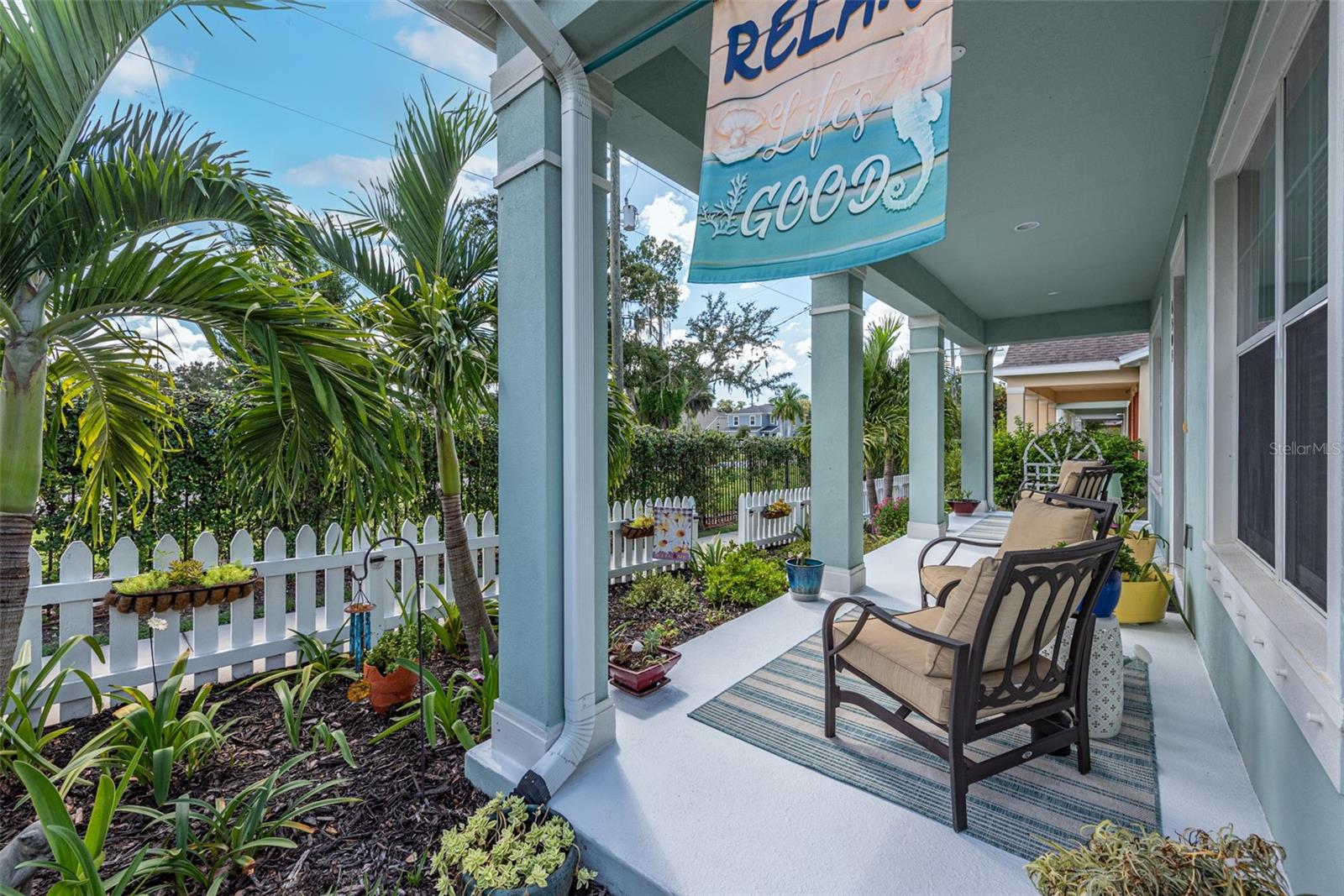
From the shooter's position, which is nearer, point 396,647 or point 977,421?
point 396,647

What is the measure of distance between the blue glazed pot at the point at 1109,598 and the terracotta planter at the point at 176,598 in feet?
13.2

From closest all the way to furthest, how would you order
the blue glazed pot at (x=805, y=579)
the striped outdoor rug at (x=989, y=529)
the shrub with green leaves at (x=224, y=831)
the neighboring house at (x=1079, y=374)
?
the shrub with green leaves at (x=224, y=831) < the blue glazed pot at (x=805, y=579) < the striped outdoor rug at (x=989, y=529) < the neighboring house at (x=1079, y=374)

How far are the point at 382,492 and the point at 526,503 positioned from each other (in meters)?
0.84

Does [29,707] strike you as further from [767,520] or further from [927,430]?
[927,430]

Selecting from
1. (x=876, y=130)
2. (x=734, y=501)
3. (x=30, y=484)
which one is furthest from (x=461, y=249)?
(x=734, y=501)

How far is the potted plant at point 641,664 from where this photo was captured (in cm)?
275

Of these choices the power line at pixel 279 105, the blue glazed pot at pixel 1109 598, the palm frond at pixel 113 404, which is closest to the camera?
the palm frond at pixel 113 404

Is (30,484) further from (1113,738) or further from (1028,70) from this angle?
(1028,70)

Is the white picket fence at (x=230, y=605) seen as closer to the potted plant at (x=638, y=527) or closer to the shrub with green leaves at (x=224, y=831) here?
the shrub with green leaves at (x=224, y=831)

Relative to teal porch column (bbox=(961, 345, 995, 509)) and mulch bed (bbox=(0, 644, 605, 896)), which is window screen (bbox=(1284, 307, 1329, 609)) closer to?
mulch bed (bbox=(0, 644, 605, 896))

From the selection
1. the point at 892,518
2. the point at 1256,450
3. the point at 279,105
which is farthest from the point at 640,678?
the point at 279,105

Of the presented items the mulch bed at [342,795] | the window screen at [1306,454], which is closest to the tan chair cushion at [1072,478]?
the window screen at [1306,454]

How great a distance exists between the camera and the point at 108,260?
193 centimetres

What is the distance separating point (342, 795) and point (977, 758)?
2.42 m
